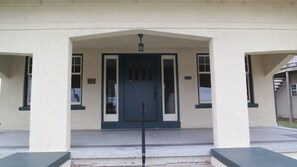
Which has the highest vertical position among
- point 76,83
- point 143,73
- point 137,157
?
point 143,73

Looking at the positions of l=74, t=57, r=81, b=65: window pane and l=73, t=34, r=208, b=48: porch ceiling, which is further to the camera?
l=74, t=57, r=81, b=65: window pane

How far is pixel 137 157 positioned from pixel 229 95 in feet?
6.50

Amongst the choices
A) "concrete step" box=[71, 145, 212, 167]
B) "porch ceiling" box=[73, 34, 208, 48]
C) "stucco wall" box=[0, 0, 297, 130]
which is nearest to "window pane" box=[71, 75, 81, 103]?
"porch ceiling" box=[73, 34, 208, 48]

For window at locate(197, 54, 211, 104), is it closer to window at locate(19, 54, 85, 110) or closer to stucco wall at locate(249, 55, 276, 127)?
stucco wall at locate(249, 55, 276, 127)

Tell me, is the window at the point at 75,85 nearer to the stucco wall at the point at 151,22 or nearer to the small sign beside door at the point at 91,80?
the small sign beside door at the point at 91,80

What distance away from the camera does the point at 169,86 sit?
7.10 m

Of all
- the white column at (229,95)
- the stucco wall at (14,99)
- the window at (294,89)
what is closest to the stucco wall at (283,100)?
the window at (294,89)

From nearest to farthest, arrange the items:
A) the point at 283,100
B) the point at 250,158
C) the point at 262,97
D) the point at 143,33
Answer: the point at 250,158 < the point at 143,33 < the point at 262,97 < the point at 283,100

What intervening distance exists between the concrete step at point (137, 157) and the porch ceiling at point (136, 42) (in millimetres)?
2976

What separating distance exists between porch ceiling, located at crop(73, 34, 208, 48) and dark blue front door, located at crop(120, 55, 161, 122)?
480 millimetres

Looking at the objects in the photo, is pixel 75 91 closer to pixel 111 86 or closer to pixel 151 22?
pixel 111 86

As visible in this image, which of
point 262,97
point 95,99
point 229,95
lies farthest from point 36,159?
point 262,97

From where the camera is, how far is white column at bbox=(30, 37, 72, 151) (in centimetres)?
405

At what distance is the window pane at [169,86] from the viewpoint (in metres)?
7.04
